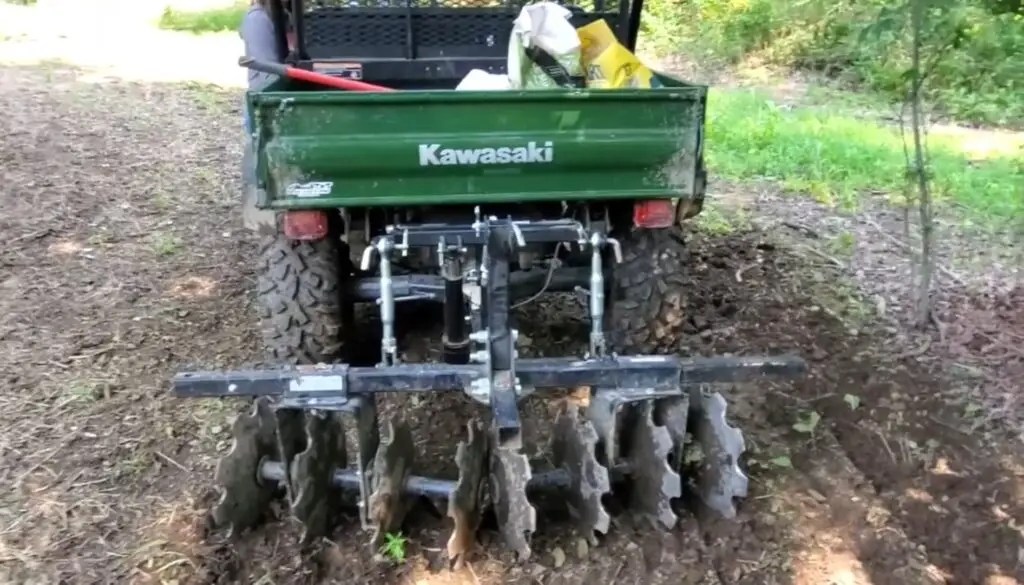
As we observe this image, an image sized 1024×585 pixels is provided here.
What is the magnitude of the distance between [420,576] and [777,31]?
12.1 metres

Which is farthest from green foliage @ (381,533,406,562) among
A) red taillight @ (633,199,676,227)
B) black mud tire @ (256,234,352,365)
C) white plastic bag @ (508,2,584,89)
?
white plastic bag @ (508,2,584,89)

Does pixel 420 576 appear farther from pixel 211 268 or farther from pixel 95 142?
pixel 95 142

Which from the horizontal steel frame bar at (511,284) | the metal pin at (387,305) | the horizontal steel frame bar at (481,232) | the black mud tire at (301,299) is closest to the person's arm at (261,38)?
the black mud tire at (301,299)

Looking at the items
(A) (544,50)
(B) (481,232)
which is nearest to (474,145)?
(B) (481,232)

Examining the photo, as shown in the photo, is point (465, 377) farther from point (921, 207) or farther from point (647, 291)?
point (921, 207)

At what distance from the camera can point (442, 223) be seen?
3.88 meters

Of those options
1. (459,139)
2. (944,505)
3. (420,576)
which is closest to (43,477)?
(420,576)

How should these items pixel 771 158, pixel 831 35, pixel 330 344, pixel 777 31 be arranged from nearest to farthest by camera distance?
1. pixel 330 344
2. pixel 771 158
3. pixel 831 35
4. pixel 777 31

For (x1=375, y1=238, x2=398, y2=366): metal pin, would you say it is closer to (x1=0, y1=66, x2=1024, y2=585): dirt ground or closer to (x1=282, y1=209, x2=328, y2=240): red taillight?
(x1=282, y1=209, x2=328, y2=240): red taillight

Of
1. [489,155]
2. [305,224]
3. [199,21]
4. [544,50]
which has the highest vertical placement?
[199,21]

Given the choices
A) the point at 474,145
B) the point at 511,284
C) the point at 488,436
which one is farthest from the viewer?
the point at 511,284

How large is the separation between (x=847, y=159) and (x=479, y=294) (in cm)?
551

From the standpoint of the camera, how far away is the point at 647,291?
13.6 feet

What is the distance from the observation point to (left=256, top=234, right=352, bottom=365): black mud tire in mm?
4051
